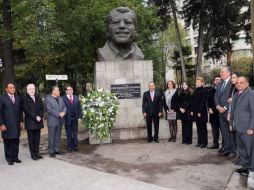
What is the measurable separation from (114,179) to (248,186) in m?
2.25

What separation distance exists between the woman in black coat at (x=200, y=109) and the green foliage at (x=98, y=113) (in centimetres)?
223

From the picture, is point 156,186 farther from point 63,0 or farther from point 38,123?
point 63,0

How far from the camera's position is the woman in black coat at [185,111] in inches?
389

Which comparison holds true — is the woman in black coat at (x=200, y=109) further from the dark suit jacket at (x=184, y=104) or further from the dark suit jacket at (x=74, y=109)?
the dark suit jacket at (x=74, y=109)

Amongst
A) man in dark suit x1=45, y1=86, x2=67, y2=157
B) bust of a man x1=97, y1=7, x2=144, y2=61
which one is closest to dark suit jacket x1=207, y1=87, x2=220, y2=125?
bust of a man x1=97, y1=7, x2=144, y2=61

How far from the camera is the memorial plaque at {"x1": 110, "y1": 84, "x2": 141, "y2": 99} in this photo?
1134 centimetres

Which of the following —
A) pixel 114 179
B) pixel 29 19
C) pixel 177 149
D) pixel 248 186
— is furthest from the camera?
pixel 29 19

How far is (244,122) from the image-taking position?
6.08 metres

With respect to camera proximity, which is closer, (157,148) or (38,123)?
(38,123)

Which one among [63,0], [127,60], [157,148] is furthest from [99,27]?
[157,148]

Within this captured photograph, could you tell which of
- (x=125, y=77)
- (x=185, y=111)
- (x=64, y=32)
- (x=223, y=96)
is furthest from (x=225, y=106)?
(x=64, y=32)

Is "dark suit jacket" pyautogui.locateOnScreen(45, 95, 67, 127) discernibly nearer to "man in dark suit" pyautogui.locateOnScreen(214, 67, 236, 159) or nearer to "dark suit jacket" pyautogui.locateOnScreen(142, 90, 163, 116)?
"dark suit jacket" pyautogui.locateOnScreen(142, 90, 163, 116)

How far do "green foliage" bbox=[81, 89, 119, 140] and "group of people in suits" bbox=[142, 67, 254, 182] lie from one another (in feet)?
3.24

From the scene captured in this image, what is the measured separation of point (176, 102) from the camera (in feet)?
33.4
